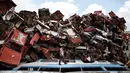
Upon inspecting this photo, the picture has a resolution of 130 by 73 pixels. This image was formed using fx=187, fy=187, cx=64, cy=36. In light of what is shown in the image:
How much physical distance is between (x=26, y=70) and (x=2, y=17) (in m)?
7.42

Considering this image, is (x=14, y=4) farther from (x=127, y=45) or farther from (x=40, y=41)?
(x=127, y=45)

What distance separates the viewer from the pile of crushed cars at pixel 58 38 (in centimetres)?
1549

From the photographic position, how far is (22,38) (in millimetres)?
15695

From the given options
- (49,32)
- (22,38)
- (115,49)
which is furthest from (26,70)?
(115,49)

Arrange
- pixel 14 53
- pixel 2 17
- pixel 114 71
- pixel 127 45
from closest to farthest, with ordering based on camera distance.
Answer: pixel 114 71, pixel 14 53, pixel 2 17, pixel 127 45

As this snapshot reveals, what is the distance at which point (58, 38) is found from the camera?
18203mm

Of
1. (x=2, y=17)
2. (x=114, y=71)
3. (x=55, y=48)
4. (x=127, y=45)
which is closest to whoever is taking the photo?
(x=114, y=71)

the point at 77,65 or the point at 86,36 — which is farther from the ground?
the point at 86,36

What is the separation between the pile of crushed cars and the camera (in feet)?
50.8

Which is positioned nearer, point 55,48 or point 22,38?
point 22,38

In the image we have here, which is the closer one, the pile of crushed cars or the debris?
the pile of crushed cars

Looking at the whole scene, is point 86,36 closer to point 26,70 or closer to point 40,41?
point 40,41

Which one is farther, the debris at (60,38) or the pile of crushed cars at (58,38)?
the debris at (60,38)

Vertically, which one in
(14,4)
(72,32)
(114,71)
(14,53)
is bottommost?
(114,71)
